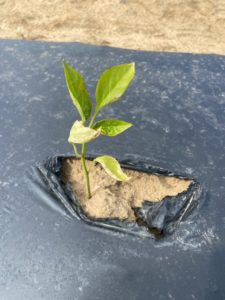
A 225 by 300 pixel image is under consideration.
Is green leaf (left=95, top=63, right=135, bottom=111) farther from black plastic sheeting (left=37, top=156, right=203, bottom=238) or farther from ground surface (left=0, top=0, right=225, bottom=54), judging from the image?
ground surface (left=0, top=0, right=225, bottom=54)

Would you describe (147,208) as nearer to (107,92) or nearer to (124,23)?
(107,92)

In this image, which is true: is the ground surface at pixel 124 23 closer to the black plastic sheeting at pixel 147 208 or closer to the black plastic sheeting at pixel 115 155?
the black plastic sheeting at pixel 115 155

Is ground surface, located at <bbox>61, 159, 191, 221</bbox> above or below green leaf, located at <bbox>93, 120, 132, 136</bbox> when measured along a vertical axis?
below

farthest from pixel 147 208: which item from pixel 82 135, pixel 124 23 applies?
pixel 124 23

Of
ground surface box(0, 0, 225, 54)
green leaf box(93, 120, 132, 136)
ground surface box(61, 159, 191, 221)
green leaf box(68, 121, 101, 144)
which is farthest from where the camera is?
ground surface box(0, 0, 225, 54)

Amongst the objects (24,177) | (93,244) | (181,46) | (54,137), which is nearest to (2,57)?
(54,137)

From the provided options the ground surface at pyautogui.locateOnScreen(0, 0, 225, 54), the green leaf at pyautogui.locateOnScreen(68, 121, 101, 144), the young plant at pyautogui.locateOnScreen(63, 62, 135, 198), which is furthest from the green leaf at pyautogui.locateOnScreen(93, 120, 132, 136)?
the ground surface at pyautogui.locateOnScreen(0, 0, 225, 54)

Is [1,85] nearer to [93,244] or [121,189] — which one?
[121,189]
